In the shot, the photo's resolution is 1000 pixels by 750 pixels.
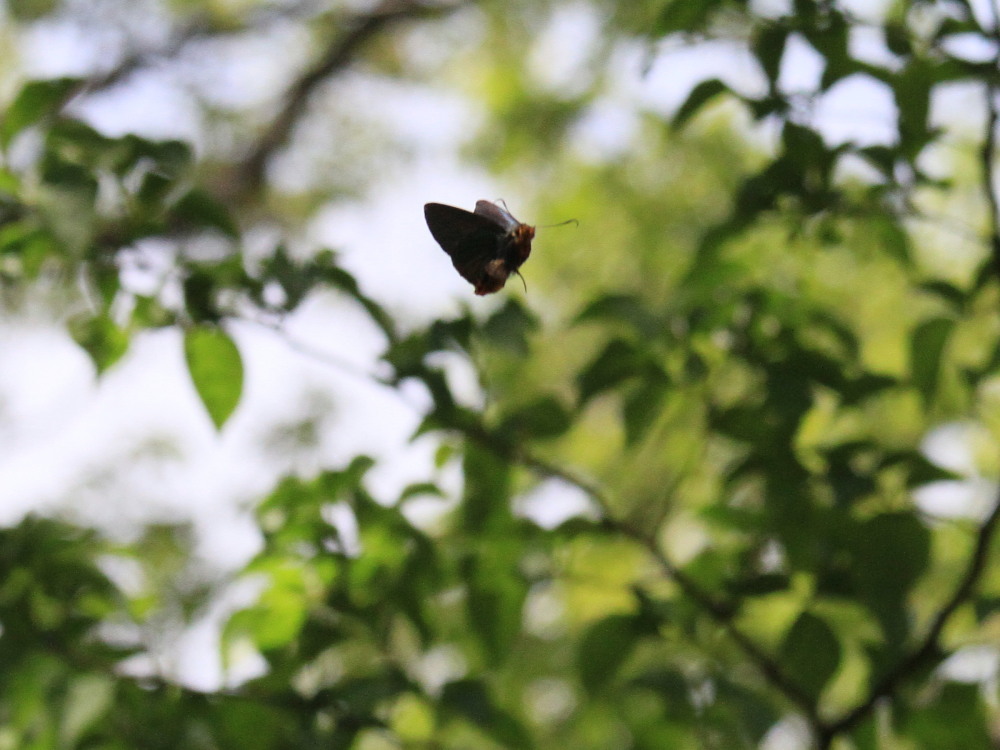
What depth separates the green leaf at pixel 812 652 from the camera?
106 cm

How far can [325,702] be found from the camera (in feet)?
3.60

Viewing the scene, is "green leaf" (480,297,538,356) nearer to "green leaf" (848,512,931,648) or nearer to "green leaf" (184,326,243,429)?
"green leaf" (184,326,243,429)

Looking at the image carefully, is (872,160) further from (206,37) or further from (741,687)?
(206,37)

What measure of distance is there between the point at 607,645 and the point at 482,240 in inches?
28.9

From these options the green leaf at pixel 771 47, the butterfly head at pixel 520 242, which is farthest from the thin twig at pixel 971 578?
the butterfly head at pixel 520 242

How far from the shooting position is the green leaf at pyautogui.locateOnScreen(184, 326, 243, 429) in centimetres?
99

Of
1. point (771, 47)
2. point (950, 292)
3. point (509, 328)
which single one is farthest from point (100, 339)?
point (950, 292)

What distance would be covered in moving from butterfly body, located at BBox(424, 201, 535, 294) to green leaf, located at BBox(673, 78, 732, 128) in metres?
0.62

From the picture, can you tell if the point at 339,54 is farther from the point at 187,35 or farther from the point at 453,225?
the point at 453,225

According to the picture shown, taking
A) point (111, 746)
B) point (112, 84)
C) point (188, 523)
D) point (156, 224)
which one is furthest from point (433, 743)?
point (112, 84)

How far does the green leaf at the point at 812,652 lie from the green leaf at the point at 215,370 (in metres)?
0.66

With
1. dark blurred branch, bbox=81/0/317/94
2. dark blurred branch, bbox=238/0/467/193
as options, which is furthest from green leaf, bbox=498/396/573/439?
dark blurred branch, bbox=238/0/467/193

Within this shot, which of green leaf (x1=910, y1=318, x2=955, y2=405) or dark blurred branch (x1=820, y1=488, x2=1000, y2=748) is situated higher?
green leaf (x1=910, y1=318, x2=955, y2=405)

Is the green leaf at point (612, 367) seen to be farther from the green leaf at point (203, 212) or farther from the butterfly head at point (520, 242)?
the butterfly head at point (520, 242)
